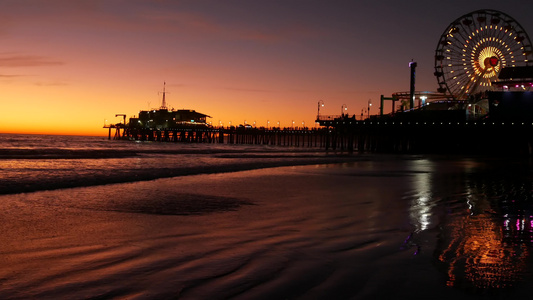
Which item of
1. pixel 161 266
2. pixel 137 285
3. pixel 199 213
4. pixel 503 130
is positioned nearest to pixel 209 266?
pixel 161 266

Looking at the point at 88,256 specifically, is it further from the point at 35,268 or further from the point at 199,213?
the point at 199,213

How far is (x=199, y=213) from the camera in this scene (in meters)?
8.84

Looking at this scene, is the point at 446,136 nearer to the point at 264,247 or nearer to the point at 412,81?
the point at 412,81

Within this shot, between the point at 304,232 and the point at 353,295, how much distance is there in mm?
3007

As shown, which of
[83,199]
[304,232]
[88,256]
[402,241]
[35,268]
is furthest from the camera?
[83,199]

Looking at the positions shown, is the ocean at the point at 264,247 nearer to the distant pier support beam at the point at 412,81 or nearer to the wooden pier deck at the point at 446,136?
the wooden pier deck at the point at 446,136

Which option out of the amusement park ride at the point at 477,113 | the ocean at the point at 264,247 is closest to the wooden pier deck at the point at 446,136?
the amusement park ride at the point at 477,113

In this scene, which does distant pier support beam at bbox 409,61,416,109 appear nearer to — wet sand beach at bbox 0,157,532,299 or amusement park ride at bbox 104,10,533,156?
amusement park ride at bbox 104,10,533,156

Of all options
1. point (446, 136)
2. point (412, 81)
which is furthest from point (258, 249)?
point (412, 81)

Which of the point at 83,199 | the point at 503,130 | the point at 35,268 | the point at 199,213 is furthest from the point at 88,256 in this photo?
the point at 503,130

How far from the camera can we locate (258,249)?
18.6 ft

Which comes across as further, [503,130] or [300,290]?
[503,130]

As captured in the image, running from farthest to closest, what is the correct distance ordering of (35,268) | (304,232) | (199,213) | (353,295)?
(199,213) < (304,232) < (35,268) < (353,295)

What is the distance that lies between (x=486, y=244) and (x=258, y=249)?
9.73ft
